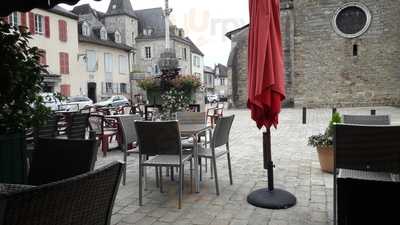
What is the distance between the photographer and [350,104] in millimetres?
21531

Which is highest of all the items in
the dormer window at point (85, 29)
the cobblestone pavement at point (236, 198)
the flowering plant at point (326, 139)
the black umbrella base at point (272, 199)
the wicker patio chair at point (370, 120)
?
the dormer window at point (85, 29)

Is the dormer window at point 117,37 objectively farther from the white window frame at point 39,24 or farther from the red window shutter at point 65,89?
the white window frame at point 39,24

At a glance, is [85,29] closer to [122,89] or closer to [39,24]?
[122,89]

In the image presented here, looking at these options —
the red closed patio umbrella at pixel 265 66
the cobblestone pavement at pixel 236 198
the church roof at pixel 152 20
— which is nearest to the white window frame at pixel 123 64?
the church roof at pixel 152 20

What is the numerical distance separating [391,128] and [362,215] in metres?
1.86

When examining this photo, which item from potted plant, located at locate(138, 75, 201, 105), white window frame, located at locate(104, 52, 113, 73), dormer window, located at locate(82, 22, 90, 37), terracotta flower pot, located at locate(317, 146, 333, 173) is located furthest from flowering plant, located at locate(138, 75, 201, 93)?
dormer window, located at locate(82, 22, 90, 37)

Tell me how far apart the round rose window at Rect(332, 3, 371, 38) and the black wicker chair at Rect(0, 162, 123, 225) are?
22.4 metres

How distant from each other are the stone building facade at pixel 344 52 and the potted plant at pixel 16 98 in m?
20.0

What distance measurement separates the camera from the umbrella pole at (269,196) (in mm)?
3736

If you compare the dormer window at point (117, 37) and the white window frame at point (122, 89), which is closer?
the white window frame at point (122, 89)

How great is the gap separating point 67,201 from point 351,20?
907 inches

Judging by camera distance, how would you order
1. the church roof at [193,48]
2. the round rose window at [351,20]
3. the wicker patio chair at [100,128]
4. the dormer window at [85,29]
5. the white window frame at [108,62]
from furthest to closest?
the church roof at [193,48], the white window frame at [108,62], the dormer window at [85,29], the round rose window at [351,20], the wicker patio chair at [100,128]

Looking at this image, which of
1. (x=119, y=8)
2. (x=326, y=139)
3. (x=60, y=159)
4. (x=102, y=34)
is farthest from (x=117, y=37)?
(x=60, y=159)

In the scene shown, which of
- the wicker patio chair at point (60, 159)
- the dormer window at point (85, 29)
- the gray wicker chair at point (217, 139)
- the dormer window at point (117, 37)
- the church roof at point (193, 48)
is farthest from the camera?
the church roof at point (193, 48)
